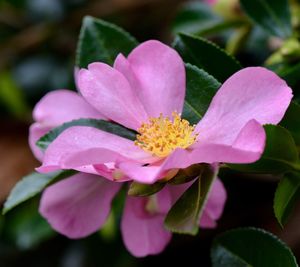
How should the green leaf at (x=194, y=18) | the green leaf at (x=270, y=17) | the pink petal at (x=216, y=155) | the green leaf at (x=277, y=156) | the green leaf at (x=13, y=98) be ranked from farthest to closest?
the green leaf at (x=13, y=98) → the green leaf at (x=194, y=18) → the green leaf at (x=270, y=17) → the green leaf at (x=277, y=156) → the pink petal at (x=216, y=155)

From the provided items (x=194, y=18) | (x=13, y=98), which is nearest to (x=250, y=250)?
(x=194, y=18)

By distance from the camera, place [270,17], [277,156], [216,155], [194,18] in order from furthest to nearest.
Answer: [194,18]
[270,17]
[277,156]
[216,155]

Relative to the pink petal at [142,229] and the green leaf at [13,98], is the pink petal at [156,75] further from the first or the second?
the green leaf at [13,98]

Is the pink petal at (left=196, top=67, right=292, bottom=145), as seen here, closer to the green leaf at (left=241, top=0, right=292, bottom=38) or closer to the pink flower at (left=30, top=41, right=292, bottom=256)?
the pink flower at (left=30, top=41, right=292, bottom=256)

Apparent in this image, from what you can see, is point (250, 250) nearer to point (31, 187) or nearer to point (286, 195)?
point (286, 195)

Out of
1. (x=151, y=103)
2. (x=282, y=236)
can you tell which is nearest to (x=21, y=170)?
(x=282, y=236)

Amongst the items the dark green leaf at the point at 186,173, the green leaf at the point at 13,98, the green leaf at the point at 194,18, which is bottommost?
the green leaf at the point at 13,98

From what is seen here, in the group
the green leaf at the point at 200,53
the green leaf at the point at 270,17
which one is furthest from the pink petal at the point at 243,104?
the green leaf at the point at 270,17
